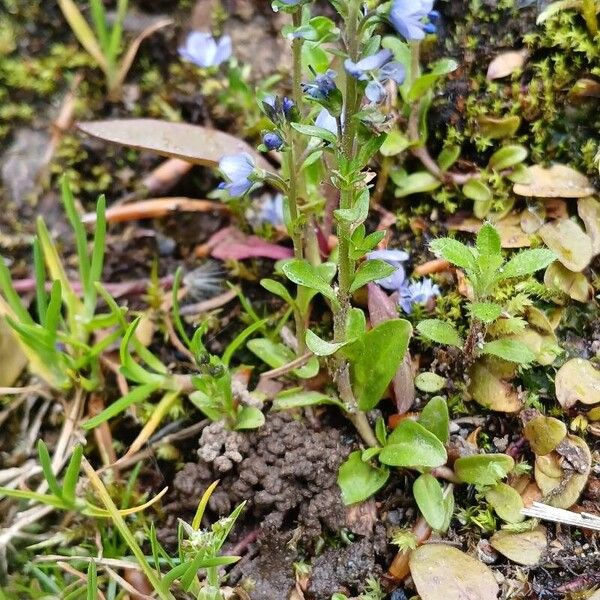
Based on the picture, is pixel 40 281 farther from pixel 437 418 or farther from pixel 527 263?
pixel 527 263

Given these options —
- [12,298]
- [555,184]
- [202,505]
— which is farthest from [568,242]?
[12,298]

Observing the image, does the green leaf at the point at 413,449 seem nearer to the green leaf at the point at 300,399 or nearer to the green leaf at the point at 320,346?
the green leaf at the point at 300,399

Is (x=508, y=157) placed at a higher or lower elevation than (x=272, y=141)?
lower

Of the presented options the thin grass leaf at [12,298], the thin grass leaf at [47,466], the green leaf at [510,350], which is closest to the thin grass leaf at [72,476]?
the thin grass leaf at [47,466]

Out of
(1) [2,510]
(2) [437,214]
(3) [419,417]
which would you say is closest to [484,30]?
(2) [437,214]

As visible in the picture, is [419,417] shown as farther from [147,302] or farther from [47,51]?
[47,51]
